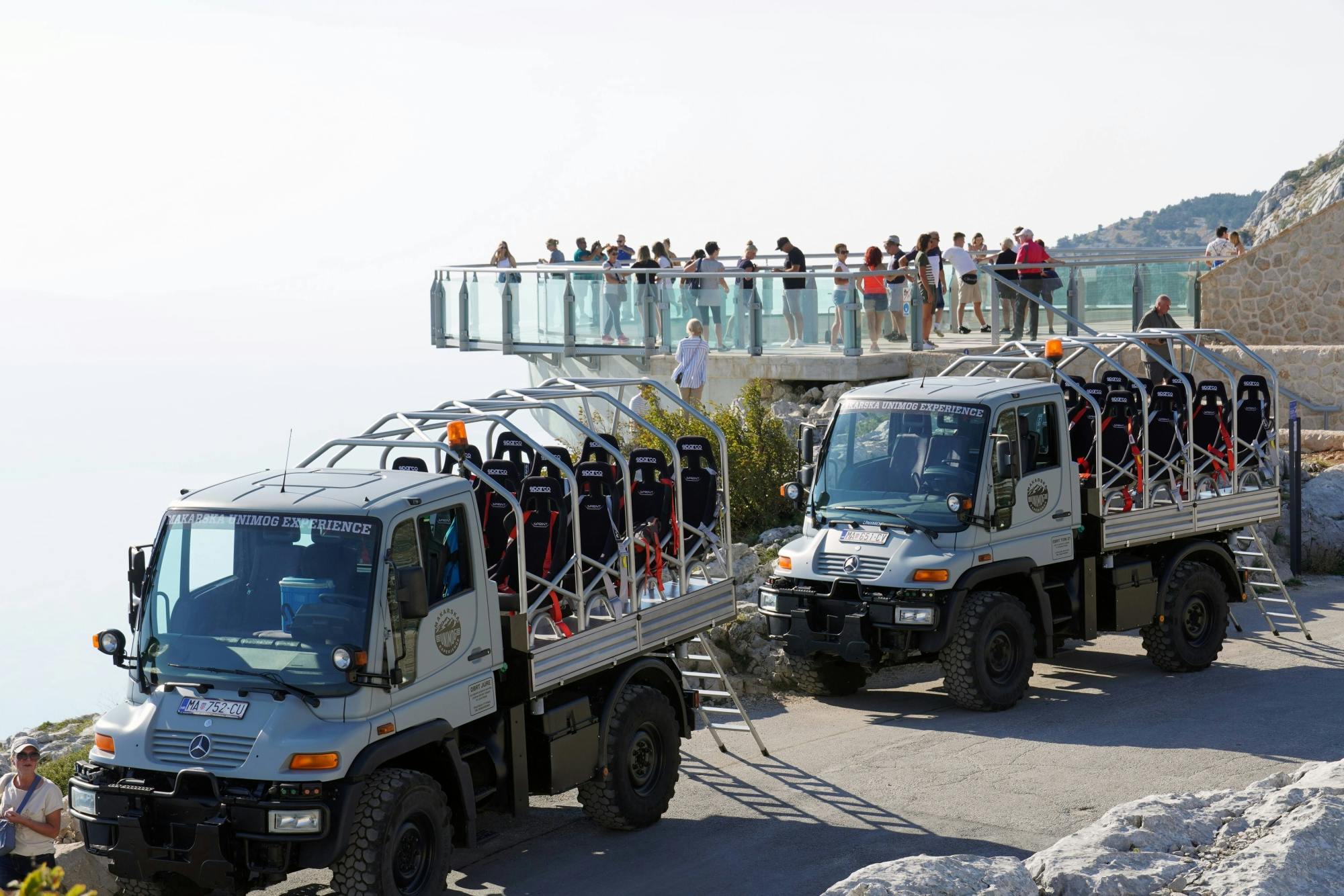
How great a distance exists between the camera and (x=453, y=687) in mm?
9312

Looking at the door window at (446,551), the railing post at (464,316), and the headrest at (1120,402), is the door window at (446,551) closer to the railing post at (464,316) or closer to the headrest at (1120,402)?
the headrest at (1120,402)

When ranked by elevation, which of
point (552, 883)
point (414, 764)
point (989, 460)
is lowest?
point (552, 883)

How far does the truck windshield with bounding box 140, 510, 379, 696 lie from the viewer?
8.70 metres

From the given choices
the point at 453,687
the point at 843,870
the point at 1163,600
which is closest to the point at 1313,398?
the point at 1163,600

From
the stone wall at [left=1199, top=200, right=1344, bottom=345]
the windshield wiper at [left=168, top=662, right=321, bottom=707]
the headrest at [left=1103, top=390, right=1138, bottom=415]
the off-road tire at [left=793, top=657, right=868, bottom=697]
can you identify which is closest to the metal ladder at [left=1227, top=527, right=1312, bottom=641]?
the headrest at [left=1103, top=390, right=1138, bottom=415]

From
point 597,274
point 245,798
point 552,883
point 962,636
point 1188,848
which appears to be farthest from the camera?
point 597,274

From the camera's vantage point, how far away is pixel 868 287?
85.1ft

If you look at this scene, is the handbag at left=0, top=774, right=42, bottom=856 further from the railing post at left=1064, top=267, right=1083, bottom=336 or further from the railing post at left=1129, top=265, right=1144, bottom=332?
the railing post at left=1129, top=265, right=1144, bottom=332

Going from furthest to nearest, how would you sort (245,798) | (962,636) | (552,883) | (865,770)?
(962,636) → (865,770) → (552,883) → (245,798)

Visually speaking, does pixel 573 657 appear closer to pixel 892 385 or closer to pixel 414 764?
pixel 414 764

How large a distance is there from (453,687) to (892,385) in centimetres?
636

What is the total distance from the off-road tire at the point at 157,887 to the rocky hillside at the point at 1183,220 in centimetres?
11437

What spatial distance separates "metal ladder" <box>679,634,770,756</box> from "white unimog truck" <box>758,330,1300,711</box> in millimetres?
804

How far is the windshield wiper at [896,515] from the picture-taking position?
1377 centimetres
